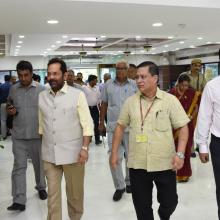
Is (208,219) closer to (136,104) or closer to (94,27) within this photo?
(136,104)

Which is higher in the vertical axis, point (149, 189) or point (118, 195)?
point (149, 189)

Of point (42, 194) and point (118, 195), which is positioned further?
point (42, 194)

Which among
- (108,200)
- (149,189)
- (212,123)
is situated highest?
(212,123)

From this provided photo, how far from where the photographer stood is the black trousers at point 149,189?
102 inches

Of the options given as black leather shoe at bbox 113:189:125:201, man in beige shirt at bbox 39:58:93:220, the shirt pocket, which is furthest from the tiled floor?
the shirt pocket

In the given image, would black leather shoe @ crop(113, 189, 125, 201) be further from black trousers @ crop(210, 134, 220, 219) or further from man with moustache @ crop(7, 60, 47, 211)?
black trousers @ crop(210, 134, 220, 219)

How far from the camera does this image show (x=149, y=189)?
8.67ft

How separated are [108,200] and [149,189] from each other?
144 cm

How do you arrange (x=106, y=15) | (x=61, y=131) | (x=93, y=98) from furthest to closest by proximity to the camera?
1. (x=93, y=98)
2. (x=106, y=15)
3. (x=61, y=131)

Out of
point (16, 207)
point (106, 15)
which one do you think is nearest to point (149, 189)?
point (16, 207)

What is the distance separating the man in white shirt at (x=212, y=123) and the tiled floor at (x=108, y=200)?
37.5 inches

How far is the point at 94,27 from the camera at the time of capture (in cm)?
832

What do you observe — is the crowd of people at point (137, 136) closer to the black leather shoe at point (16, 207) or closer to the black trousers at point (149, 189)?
the black trousers at point (149, 189)

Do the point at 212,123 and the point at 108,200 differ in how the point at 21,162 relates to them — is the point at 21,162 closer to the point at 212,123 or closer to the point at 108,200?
the point at 108,200
